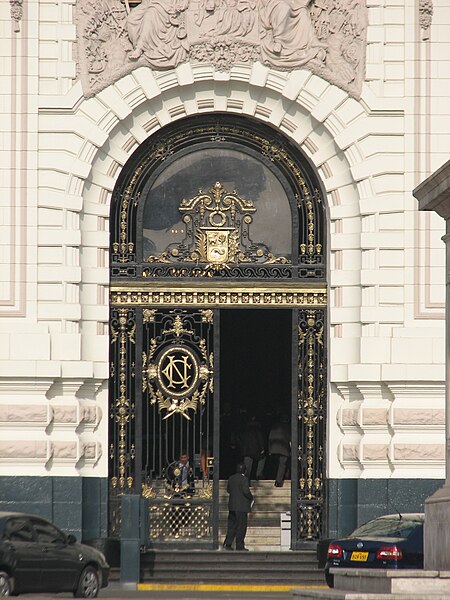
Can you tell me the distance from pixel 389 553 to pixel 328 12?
11.2 m

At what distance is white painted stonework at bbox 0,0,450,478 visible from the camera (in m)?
34.5

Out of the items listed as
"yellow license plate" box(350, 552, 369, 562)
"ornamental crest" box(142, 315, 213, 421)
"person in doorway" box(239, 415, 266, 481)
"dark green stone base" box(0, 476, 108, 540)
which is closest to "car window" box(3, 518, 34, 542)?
"dark green stone base" box(0, 476, 108, 540)

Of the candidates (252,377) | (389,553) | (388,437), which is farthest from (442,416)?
(252,377)

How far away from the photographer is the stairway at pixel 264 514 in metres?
36.4

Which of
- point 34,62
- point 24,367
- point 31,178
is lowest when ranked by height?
point 24,367

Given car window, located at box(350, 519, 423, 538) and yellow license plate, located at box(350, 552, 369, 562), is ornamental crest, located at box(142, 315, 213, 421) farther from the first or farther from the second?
yellow license plate, located at box(350, 552, 369, 562)

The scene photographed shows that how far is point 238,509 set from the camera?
35.7 metres

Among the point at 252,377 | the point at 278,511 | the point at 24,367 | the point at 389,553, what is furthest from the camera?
the point at 252,377

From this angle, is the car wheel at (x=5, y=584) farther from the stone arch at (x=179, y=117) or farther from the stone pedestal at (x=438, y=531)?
the stone pedestal at (x=438, y=531)

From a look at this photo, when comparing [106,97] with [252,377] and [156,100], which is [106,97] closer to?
[156,100]

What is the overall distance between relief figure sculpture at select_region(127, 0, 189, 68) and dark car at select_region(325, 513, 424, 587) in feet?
32.5

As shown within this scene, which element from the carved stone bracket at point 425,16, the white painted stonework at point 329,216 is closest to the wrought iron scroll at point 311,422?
the white painted stonework at point 329,216

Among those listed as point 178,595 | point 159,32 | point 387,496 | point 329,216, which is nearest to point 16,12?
point 159,32

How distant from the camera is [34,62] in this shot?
34.8 metres
